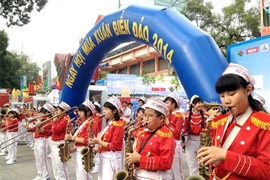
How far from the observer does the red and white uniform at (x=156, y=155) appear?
10.6ft

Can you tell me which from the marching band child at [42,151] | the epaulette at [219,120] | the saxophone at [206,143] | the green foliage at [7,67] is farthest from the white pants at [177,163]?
the green foliage at [7,67]

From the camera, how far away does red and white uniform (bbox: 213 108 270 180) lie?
74.9 inches

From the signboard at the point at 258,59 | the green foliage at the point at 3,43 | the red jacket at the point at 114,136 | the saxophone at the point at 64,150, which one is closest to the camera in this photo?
the red jacket at the point at 114,136

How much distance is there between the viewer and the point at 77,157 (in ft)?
18.4

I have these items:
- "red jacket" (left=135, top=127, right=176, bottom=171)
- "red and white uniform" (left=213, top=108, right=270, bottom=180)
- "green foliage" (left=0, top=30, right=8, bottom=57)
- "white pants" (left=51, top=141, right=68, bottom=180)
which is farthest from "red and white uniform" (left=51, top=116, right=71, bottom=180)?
"green foliage" (left=0, top=30, right=8, bottom=57)

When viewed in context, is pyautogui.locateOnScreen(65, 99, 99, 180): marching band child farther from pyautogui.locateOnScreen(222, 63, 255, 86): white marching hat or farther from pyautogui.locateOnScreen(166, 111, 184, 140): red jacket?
pyautogui.locateOnScreen(222, 63, 255, 86): white marching hat

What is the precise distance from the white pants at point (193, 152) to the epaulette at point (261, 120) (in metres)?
4.16

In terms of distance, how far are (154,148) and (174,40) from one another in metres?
2.69

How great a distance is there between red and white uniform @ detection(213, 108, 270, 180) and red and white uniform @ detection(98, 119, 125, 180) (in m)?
2.67

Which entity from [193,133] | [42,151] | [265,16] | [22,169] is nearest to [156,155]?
[193,133]

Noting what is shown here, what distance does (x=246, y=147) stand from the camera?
1984 millimetres

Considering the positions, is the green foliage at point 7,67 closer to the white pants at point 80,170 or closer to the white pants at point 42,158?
the white pants at point 42,158

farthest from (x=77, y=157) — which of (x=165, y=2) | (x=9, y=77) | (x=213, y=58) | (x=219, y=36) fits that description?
(x=165, y=2)

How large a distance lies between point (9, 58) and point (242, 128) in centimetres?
3042
